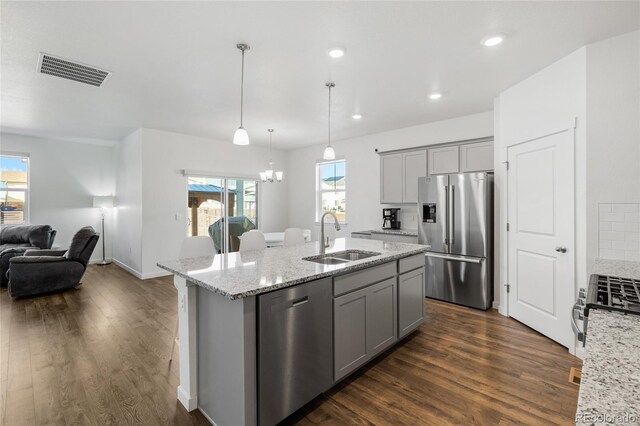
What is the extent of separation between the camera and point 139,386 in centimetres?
230

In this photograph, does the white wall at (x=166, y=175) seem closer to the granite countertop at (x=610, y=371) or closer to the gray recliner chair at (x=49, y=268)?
the gray recliner chair at (x=49, y=268)

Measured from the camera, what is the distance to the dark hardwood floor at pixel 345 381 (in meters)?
1.99

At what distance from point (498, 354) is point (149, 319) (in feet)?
12.4

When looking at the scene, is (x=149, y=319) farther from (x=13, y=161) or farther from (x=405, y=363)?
(x=13, y=161)

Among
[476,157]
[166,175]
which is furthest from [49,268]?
[476,157]

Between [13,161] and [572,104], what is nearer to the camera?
[572,104]

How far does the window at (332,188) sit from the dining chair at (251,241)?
321 centimetres

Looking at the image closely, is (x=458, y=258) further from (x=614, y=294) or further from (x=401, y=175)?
(x=614, y=294)

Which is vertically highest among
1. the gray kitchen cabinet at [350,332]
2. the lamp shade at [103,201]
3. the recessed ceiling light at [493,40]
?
the recessed ceiling light at [493,40]

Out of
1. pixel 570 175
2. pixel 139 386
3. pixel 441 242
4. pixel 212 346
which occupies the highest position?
pixel 570 175

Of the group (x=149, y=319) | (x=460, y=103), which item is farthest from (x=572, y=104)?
(x=149, y=319)

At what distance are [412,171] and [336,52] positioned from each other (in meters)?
2.86

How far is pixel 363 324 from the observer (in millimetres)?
2418

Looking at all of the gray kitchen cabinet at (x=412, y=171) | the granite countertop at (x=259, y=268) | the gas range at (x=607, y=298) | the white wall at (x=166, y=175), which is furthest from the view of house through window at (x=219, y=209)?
the gas range at (x=607, y=298)
